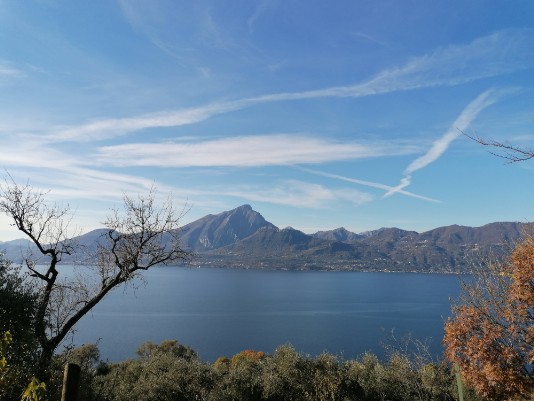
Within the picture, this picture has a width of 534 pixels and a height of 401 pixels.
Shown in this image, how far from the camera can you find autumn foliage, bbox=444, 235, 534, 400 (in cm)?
1129

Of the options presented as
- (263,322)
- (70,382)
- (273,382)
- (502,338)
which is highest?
(70,382)

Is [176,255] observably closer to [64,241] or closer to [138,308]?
[64,241]

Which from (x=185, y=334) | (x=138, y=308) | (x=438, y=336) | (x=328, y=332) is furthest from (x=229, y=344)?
(x=138, y=308)

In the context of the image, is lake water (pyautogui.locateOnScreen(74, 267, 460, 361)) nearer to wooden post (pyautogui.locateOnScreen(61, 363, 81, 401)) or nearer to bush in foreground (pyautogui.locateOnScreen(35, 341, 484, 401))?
bush in foreground (pyautogui.locateOnScreen(35, 341, 484, 401))

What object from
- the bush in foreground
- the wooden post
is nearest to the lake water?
the bush in foreground

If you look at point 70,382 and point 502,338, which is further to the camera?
point 502,338

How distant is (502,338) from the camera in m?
11.8

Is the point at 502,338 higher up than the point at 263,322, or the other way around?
the point at 502,338

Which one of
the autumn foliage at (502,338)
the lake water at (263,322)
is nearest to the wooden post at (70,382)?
the autumn foliage at (502,338)

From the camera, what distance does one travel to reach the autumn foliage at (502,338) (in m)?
11.3

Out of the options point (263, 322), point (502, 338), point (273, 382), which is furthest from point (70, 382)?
point (263, 322)

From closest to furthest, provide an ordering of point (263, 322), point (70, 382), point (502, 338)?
point (70, 382) < point (502, 338) < point (263, 322)

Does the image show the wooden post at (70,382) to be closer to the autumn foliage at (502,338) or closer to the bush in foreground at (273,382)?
the bush in foreground at (273,382)

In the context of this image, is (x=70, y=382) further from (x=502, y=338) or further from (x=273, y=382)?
(x=502, y=338)
